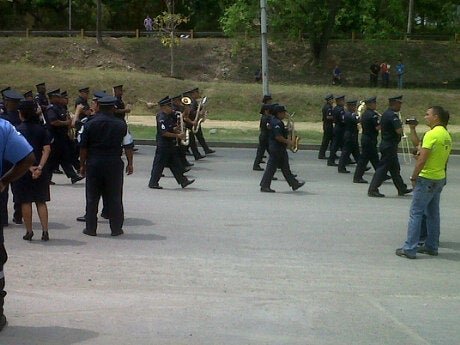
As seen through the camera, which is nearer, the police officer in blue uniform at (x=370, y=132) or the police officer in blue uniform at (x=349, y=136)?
the police officer in blue uniform at (x=370, y=132)

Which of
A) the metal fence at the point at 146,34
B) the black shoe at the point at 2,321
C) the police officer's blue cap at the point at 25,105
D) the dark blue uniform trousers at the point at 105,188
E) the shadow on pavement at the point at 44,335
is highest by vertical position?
the metal fence at the point at 146,34

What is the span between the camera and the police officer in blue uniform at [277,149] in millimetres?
15164

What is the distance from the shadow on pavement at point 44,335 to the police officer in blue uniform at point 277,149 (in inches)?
343

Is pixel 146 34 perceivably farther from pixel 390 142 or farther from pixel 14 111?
pixel 14 111

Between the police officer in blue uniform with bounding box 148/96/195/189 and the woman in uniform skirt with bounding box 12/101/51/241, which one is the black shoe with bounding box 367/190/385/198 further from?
the woman in uniform skirt with bounding box 12/101/51/241

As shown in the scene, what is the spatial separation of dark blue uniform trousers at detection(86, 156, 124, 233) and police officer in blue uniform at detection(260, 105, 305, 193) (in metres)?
4.87

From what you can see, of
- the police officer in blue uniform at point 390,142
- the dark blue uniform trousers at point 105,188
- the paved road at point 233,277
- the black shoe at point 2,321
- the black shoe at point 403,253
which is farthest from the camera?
the police officer in blue uniform at point 390,142

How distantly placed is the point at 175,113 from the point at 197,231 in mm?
5584

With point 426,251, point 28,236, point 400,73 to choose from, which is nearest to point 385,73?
point 400,73

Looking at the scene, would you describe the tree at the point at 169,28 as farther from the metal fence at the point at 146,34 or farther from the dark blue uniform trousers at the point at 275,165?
the dark blue uniform trousers at the point at 275,165

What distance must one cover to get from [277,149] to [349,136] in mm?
3523

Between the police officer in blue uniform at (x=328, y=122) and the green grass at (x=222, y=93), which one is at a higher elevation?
the police officer in blue uniform at (x=328, y=122)

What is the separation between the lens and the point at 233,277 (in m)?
8.82

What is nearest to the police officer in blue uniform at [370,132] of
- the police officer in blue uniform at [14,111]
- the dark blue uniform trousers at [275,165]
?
the dark blue uniform trousers at [275,165]
